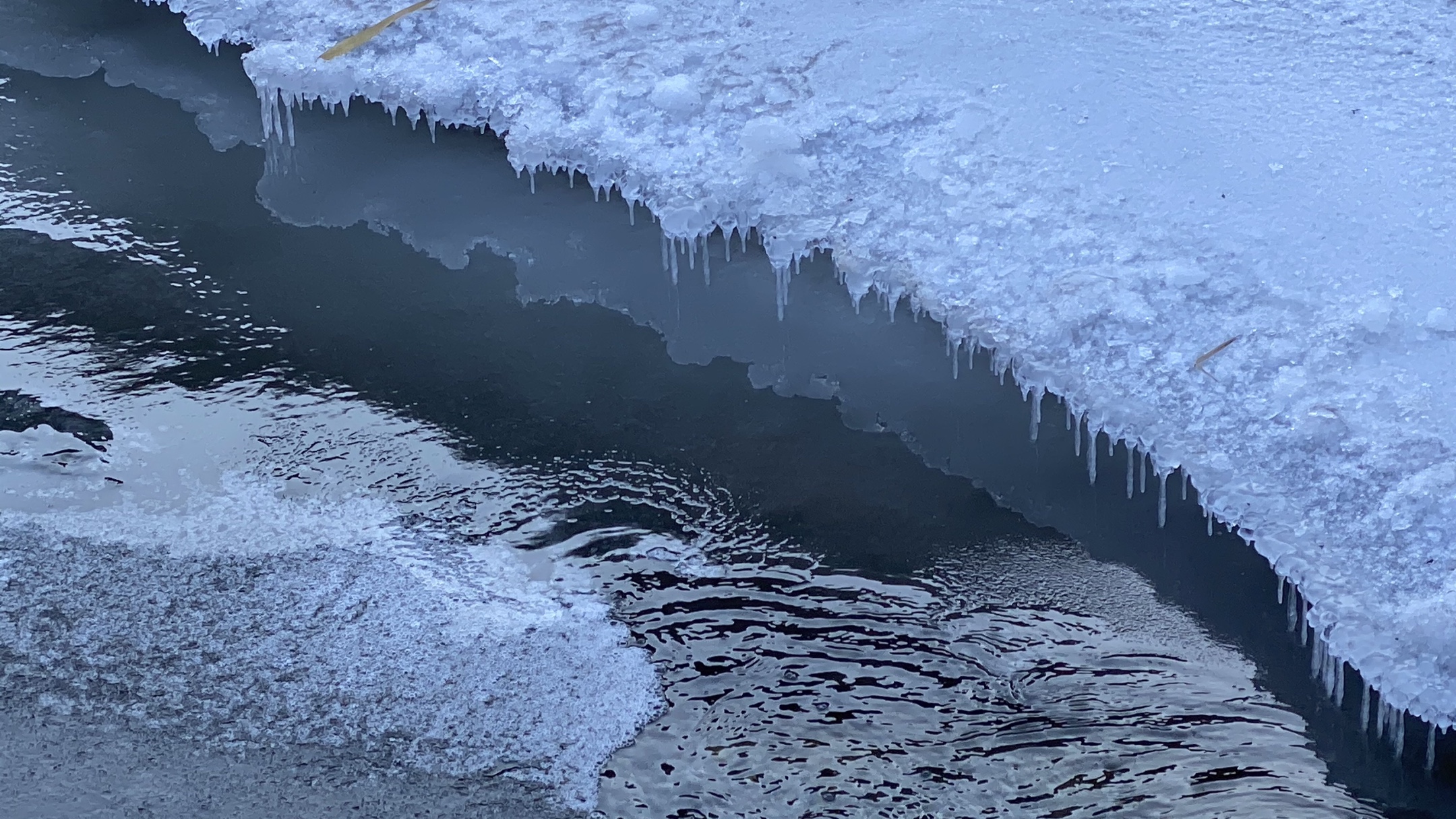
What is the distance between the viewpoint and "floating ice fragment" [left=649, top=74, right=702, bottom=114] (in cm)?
489

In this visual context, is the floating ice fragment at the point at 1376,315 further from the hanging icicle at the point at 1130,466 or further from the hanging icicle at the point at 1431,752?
the hanging icicle at the point at 1431,752

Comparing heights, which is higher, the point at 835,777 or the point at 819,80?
the point at 819,80

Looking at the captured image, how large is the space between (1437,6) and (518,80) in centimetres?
347

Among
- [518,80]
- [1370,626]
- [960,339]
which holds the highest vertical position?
[518,80]

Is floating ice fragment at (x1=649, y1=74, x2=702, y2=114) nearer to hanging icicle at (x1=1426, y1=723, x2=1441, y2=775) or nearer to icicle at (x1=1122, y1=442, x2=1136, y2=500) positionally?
icicle at (x1=1122, y1=442, x2=1136, y2=500)

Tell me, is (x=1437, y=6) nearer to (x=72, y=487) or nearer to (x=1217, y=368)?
(x=1217, y=368)

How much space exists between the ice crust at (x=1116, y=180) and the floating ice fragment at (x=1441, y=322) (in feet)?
0.05

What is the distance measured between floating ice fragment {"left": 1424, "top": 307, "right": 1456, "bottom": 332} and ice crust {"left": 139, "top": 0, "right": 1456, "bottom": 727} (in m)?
0.01

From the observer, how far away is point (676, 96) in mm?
4906

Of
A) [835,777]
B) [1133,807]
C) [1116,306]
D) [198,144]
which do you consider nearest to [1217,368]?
[1116,306]

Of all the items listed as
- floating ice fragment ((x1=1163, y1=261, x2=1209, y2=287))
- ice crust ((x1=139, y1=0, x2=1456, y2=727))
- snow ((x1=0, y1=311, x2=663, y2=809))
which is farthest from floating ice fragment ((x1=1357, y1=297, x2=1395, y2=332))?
snow ((x1=0, y1=311, x2=663, y2=809))

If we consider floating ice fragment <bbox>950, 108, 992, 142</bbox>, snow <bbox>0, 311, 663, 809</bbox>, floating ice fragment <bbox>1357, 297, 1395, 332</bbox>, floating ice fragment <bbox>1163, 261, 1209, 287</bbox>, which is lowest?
snow <bbox>0, 311, 663, 809</bbox>

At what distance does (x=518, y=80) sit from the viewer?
5125mm

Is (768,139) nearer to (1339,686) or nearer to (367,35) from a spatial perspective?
(367,35)
